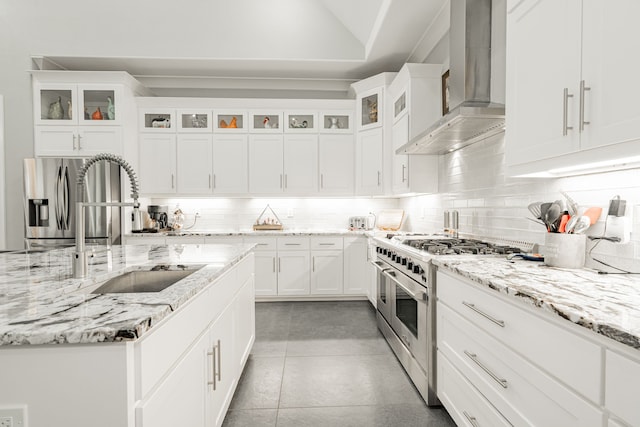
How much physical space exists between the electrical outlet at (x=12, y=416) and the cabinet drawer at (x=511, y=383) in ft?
4.65

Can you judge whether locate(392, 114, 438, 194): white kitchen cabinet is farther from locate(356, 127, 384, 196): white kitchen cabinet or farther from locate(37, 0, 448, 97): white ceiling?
locate(37, 0, 448, 97): white ceiling

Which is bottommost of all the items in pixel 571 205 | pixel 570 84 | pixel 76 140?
pixel 571 205

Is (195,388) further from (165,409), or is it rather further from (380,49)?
(380,49)

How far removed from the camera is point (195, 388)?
1.36 meters

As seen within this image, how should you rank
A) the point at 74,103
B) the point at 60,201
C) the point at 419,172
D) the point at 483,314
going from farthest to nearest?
the point at 74,103 < the point at 60,201 < the point at 419,172 < the point at 483,314

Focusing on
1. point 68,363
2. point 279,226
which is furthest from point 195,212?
point 68,363

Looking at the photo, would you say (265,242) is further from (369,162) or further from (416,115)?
(416,115)

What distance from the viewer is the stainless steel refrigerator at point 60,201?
3.88 meters

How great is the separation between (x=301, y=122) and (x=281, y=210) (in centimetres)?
128

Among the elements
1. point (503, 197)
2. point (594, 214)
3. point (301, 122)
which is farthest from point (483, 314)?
point (301, 122)

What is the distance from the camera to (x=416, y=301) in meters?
2.29

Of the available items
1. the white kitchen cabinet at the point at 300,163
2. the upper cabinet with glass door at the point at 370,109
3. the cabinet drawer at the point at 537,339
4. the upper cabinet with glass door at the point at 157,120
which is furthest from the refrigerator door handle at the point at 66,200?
the cabinet drawer at the point at 537,339

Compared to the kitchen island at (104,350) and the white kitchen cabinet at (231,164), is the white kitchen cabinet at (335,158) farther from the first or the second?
the kitchen island at (104,350)

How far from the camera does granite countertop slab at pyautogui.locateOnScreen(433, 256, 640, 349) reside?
868mm
